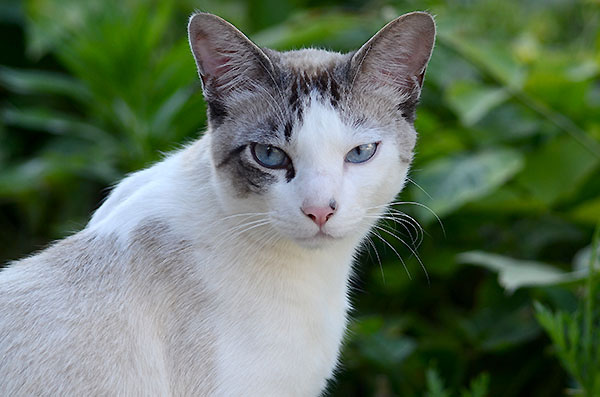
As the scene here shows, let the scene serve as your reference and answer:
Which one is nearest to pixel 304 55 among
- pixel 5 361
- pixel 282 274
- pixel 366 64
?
pixel 366 64

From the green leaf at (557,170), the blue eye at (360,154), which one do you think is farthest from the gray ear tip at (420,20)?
the green leaf at (557,170)

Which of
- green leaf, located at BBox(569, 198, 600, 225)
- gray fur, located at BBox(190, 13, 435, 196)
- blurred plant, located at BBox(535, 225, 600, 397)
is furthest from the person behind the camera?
green leaf, located at BBox(569, 198, 600, 225)

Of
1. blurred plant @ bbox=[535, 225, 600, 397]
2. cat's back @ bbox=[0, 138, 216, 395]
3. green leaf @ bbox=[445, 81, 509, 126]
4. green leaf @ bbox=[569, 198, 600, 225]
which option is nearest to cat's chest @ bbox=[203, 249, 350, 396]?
cat's back @ bbox=[0, 138, 216, 395]

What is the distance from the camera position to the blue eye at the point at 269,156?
154cm

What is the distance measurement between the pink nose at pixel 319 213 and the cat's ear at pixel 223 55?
1.09ft

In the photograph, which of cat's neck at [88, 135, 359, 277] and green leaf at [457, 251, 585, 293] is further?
green leaf at [457, 251, 585, 293]

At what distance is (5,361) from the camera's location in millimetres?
1503

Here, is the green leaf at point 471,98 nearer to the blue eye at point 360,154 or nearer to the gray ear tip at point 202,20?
the blue eye at point 360,154

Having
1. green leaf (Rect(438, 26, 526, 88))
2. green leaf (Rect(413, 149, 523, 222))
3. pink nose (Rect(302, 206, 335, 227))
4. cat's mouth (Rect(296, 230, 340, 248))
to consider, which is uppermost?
pink nose (Rect(302, 206, 335, 227))

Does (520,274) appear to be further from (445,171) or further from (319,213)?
(319,213)

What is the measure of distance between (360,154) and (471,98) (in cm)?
146

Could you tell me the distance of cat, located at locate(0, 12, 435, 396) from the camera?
150 centimetres

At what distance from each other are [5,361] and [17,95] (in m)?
3.10

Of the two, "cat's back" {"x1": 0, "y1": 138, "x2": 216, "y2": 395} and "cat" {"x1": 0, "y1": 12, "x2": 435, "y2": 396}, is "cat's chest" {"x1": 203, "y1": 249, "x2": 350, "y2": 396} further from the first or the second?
"cat's back" {"x1": 0, "y1": 138, "x2": 216, "y2": 395}
